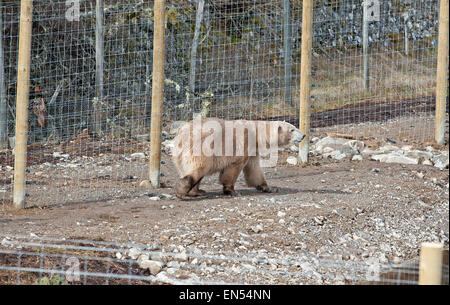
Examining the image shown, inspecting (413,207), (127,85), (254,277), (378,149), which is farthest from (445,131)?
(254,277)

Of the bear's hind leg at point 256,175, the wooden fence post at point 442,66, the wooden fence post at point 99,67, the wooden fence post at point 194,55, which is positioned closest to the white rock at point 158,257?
the bear's hind leg at point 256,175

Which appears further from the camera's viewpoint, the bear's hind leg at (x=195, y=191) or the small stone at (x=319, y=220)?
the bear's hind leg at (x=195, y=191)

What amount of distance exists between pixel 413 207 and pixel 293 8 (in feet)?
26.9

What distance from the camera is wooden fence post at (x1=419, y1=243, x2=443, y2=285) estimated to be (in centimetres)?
350

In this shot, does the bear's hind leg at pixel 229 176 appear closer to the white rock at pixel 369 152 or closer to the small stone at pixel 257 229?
the small stone at pixel 257 229

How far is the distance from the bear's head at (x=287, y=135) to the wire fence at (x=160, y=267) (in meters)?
3.22

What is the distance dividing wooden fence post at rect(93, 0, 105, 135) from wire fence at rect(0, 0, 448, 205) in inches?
0.8

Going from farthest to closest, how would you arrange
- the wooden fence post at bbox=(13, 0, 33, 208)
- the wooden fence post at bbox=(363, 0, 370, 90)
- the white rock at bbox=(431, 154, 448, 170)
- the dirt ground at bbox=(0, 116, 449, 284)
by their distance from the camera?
1. the wooden fence post at bbox=(363, 0, 370, 90)
2. the white rock at bbox=(431, 154, 448, 170)
3. the wooden fence post at bbox=(13, 0, 33, 208)
4. the dirt ground at bbox=(0, 116, 449, 284)

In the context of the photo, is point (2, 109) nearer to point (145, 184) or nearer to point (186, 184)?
point (145, 184)

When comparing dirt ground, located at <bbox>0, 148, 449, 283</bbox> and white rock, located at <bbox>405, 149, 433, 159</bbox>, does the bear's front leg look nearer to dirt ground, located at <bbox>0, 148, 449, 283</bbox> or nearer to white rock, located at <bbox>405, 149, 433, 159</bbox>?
dirt ground, located at <bbox>0, 148, 449, 283</bbox>

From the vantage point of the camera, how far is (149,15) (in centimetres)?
1384

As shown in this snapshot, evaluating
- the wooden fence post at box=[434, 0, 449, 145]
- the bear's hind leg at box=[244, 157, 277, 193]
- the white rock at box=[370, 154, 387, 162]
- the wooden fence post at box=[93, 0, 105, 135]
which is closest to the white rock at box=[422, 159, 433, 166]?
the white rock at box=[370, 154, 387, 162]

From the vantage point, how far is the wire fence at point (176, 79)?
10.8 metres
